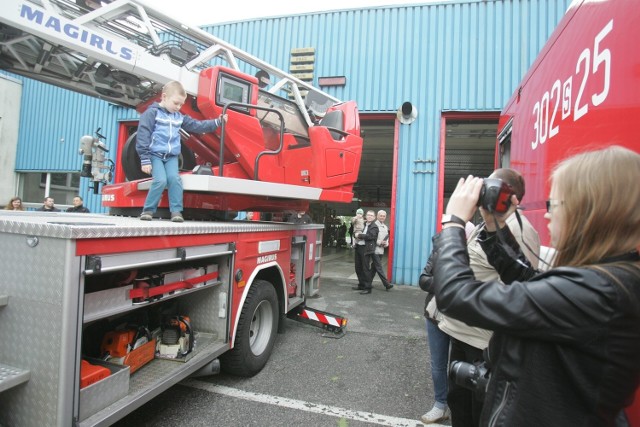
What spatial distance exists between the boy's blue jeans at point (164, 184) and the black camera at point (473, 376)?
8.73 feet

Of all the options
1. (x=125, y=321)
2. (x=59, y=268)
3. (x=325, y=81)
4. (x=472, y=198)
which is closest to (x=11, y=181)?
(x=325, y=81)

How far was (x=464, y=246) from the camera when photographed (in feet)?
3.90

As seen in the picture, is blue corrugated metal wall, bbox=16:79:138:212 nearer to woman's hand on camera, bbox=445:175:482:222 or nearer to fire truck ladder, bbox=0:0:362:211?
fire truck ladder, bbox=0:0:362:211

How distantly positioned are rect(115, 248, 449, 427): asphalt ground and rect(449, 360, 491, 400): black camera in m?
1.60

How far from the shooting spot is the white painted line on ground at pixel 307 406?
2.96 m

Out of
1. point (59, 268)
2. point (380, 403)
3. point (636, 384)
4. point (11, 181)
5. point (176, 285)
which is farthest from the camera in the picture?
point (11, 181)

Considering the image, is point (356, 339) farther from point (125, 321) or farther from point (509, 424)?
point (509, 424)

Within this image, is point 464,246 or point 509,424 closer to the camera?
point 509,424

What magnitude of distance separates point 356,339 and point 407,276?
14.2ft

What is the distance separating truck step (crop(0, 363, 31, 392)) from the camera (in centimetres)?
169

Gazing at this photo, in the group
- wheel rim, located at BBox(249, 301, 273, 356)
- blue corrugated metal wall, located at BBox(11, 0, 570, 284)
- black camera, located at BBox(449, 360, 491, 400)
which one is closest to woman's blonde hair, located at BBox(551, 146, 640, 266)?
black camera, located at BBox(449, 360, 491, 400)

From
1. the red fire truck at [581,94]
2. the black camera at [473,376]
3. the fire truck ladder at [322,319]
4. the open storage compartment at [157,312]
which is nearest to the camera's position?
the black camera at [473,376]

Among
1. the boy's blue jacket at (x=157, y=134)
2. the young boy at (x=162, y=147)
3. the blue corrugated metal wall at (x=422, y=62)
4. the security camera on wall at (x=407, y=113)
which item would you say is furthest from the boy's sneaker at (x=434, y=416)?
the security camera on wall at (x=407, y=113)

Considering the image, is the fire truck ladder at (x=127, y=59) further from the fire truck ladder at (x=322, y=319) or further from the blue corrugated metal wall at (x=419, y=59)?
the blue corrugated metal wall at (x=419, y=59)
